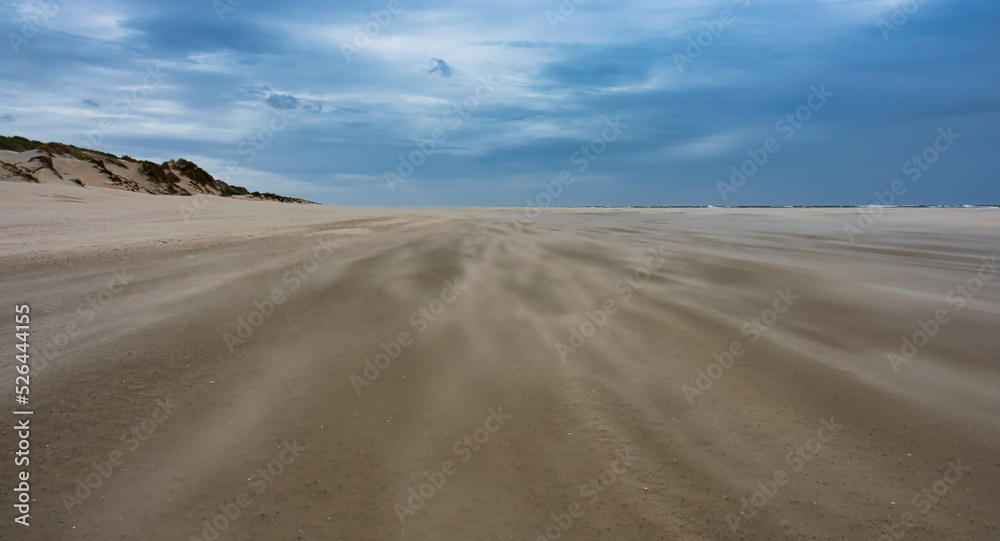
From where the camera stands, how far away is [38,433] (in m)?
2.08

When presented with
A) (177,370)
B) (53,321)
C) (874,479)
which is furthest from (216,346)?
(874,479)

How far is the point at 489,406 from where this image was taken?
2.45 m

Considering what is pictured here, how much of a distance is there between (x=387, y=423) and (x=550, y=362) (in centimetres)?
118

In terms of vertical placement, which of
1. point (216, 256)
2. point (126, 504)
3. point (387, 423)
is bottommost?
point (126, 504)

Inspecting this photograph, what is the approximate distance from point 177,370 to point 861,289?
6167 millimetres

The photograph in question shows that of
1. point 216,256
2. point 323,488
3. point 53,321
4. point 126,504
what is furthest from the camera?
point 216,256

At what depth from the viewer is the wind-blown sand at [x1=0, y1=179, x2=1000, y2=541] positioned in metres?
1.74

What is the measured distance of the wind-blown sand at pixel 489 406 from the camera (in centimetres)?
174

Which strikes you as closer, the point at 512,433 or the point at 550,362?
the point at 512,433

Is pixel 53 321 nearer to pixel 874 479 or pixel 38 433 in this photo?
pixel 38 433

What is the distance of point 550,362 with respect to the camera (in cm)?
299

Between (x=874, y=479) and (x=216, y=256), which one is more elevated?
(x=216, y=256)

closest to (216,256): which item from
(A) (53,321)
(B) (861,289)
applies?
(A) (53,321)

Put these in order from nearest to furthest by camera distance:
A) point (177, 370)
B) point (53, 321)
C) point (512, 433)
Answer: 1. point (512, 433)
2. point (177, 370)
3. point (53, 321)
